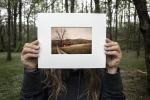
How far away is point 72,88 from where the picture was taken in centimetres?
312

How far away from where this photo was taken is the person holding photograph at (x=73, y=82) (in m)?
3.03

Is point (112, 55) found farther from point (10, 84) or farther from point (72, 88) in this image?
point (10, 84)

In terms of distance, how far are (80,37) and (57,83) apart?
0.40 metres

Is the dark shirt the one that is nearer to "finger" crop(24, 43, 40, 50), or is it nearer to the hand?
the hand

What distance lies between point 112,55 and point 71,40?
0.34 meters

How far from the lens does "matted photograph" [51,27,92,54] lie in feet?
9.97

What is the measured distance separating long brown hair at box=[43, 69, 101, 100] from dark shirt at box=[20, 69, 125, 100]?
40 millimetres

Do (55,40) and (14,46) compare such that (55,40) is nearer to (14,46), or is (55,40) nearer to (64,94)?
(64,94)

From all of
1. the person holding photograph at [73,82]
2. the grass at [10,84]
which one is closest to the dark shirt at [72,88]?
the person holding photograph at [73,82]

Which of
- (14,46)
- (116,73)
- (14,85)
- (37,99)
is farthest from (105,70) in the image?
(14,46)

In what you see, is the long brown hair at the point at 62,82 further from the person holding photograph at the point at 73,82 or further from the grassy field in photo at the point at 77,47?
the grassy field in photo at the point at 77,47

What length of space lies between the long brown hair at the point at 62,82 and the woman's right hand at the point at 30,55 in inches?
5.6

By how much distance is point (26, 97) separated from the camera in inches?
121

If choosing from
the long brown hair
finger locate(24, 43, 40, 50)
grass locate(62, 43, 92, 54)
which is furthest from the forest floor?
finger locate(24, 43, 40, 50)
